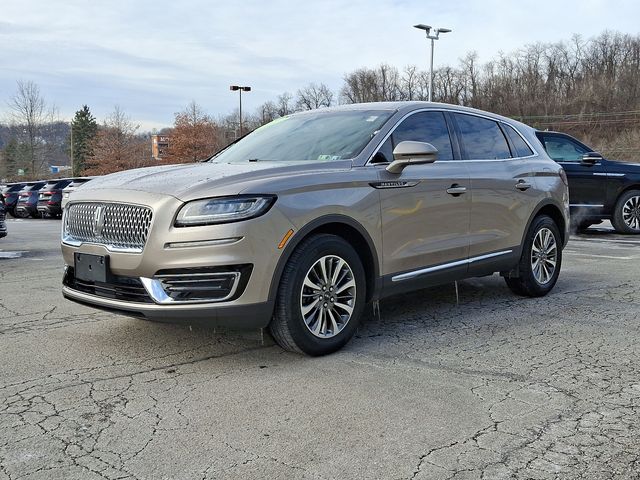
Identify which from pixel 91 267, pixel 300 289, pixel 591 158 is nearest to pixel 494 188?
pixel 300 289

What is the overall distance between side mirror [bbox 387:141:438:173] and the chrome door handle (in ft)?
1.90

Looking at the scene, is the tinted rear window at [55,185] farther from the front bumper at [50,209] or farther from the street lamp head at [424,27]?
the street lamp head at [424,27]

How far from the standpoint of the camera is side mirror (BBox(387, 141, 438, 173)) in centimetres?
449

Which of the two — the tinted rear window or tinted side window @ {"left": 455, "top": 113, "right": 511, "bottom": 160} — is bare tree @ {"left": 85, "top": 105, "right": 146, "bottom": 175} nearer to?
the tinted rear window

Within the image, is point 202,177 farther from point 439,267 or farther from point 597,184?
point 597,184

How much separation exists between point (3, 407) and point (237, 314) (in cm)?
132

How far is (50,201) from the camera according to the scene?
2534cm

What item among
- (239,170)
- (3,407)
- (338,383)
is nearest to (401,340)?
(338,383)

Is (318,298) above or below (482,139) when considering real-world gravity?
below

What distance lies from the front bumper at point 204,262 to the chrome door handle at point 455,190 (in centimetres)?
172

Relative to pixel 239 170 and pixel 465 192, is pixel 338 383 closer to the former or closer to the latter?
pixel 239 170

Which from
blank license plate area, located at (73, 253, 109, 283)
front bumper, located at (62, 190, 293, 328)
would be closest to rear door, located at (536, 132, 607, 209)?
front bumper, located at (62, 190, 293, 328)

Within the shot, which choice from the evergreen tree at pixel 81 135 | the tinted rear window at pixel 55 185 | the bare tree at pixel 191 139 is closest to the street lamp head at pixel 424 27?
the tinted rear window at pixel 55 185

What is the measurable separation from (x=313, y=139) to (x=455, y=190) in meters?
1.21
